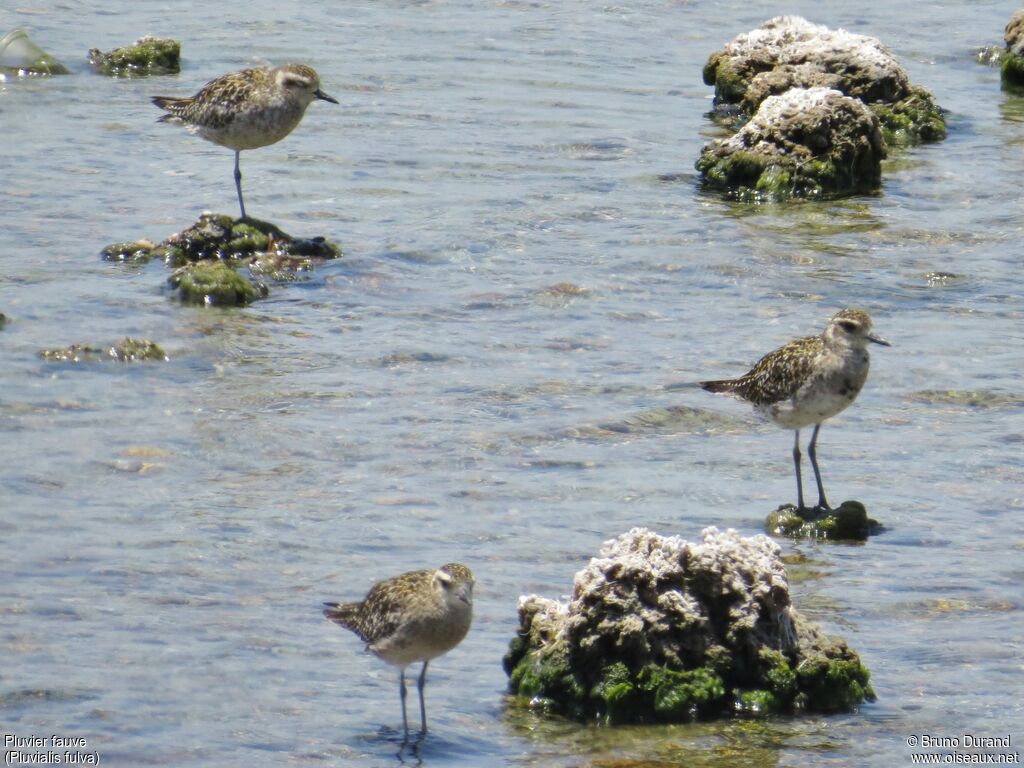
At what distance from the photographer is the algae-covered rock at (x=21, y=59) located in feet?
73.7

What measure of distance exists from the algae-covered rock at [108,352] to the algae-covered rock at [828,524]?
17.4 ft

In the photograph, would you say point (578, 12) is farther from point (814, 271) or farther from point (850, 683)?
point (850, 683)

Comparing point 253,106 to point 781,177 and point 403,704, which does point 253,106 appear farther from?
point 403,704

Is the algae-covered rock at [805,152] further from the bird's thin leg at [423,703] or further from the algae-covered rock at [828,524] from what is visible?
the bird's thin leg at [423,703]

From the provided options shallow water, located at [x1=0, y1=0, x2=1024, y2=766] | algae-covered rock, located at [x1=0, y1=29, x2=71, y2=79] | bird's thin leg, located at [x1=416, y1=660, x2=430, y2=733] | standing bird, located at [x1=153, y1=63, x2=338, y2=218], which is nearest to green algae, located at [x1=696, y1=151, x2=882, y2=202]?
shallow water, located at [x1=0, y1=0, x2=1024, y2=766]

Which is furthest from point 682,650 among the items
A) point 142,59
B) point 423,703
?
point 142,59

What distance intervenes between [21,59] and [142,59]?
1.51 m

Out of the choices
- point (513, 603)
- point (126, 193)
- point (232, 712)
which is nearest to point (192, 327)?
point (126, 193)

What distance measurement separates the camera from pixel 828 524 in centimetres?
1077

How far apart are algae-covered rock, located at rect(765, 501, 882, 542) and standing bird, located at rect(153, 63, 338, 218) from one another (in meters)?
7.35

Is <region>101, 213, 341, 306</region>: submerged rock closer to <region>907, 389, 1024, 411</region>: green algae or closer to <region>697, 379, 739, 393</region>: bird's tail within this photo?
<region>697, 379, 739, 393</region>: bird's tail

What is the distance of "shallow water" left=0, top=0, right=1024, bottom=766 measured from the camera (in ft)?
28.3

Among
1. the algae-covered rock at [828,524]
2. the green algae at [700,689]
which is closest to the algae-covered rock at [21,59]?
A: the algae-covered rock at [828,524]

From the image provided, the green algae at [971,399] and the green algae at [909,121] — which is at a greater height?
the green algae at [909,121]
